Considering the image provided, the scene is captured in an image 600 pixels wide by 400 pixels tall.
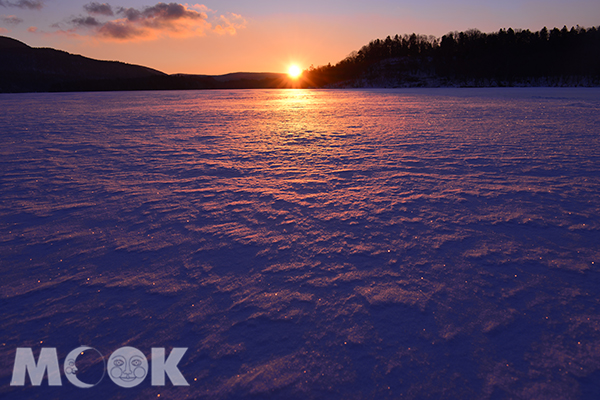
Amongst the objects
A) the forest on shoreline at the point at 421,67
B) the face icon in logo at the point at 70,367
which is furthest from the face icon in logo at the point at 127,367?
the forest on shoreline at the point at 421,67

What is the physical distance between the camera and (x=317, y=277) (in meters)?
2.27

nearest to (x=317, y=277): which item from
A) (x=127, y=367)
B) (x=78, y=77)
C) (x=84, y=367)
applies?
(x=127, y=367)

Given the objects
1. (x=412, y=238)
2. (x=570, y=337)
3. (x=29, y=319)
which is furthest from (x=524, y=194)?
(x=29, y=319)

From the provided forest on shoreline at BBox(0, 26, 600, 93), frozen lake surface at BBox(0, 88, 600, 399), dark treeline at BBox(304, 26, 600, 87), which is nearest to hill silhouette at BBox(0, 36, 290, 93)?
forest on shoreline at BBox(0, 26, 600, 93)

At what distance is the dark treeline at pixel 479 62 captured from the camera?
229 feet

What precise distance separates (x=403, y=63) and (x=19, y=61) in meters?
134

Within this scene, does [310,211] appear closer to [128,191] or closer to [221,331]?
[221,331]

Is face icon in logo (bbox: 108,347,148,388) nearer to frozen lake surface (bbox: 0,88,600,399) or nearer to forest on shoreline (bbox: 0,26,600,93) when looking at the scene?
frozen lake surface (bbox: 0,88,600,399)

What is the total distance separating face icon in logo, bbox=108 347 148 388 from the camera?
60.6 inches

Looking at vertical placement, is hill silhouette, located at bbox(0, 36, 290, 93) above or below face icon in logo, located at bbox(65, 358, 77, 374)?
above

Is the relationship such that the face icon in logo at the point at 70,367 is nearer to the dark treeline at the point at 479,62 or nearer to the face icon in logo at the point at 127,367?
the face icon in logo at the point at 127,367

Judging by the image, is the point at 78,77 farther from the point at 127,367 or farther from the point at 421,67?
the point at 127,367

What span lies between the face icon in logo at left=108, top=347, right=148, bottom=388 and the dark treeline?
3370 inches

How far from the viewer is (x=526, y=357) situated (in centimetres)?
160
